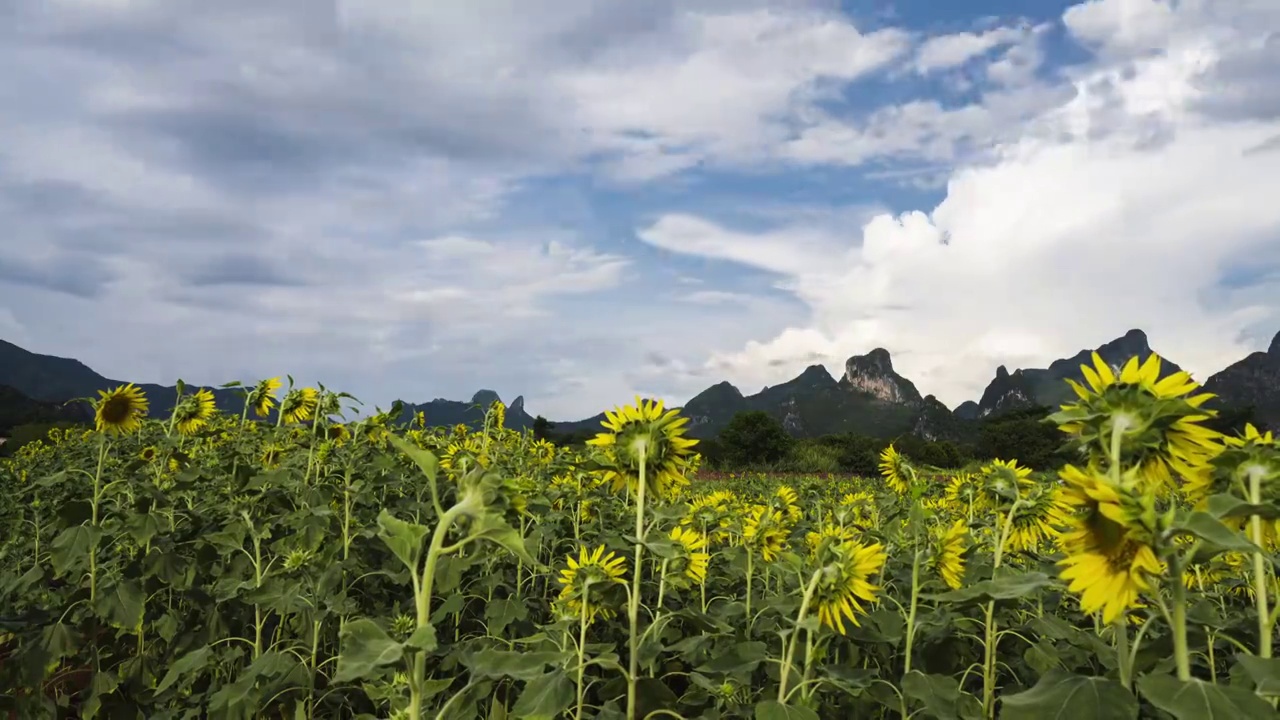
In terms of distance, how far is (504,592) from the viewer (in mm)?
3971

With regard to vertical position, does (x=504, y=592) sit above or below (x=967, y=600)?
below

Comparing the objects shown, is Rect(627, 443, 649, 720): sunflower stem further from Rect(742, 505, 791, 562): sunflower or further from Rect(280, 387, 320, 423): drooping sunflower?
Rect(280, 387, 320, 423): drooping sunflower

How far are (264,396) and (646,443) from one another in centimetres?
330

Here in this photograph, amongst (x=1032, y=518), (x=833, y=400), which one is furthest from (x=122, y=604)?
(x=833, y=400)

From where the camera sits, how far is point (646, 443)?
2.21 meters

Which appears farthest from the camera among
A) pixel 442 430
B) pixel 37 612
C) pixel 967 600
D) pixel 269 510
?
pixel 442 430

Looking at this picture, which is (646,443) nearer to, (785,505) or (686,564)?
(686,564)

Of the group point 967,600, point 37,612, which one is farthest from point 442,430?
point 967,600

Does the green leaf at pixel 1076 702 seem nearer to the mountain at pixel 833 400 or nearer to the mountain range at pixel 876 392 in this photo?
the mountain range at pixel 876 392

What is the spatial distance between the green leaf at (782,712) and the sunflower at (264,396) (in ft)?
12.2

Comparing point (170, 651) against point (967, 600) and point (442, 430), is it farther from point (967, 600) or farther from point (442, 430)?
point (967, 600)

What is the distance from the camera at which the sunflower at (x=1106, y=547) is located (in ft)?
4.16

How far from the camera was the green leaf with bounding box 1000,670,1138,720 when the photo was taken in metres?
1.33

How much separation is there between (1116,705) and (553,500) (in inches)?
145
